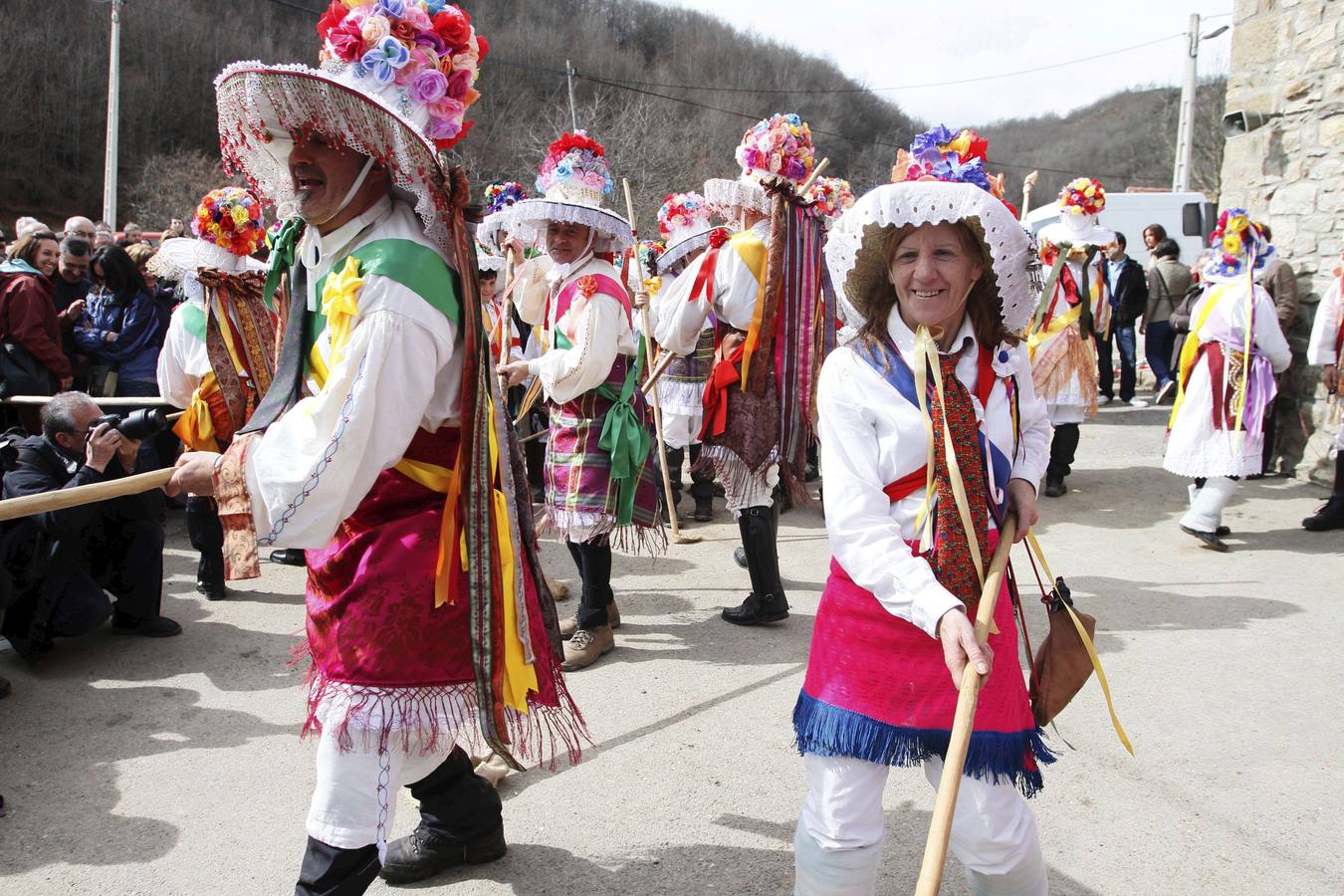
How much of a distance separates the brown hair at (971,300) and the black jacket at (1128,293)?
11169 mm

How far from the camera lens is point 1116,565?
19.9 feet

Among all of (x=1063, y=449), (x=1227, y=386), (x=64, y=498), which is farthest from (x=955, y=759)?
(x=1063, y=449)

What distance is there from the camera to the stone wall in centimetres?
745

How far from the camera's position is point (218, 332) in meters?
5.13

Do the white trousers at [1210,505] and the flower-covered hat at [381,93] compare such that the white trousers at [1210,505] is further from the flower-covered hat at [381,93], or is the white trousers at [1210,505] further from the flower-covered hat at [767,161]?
the flower-covered hat at [381,93]

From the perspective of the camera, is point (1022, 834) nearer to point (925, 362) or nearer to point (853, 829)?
point (853, 829)

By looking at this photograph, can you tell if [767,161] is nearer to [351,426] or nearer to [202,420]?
[202,420]

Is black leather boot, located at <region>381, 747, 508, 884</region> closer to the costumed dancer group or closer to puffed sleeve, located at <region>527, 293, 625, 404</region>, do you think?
the costumed dancer group

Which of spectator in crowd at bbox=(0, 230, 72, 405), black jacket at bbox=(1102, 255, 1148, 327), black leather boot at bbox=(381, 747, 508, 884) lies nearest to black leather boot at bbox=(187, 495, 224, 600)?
spectator in crowd at bbox=(0, 230, 72, 405)

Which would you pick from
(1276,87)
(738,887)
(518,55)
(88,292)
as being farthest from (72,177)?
(738,887)

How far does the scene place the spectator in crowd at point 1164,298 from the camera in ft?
38.5

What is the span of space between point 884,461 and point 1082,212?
7152mm

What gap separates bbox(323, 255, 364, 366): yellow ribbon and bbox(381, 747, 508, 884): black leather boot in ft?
3.89

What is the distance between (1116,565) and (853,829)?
15.1 feet
